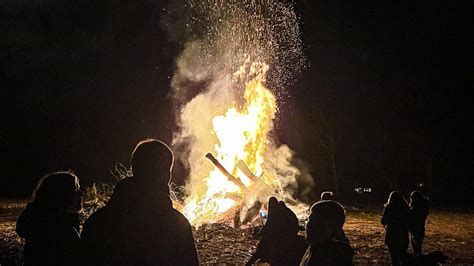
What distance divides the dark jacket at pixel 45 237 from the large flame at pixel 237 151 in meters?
9.94

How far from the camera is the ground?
909 cm

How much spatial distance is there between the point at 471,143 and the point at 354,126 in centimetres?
844

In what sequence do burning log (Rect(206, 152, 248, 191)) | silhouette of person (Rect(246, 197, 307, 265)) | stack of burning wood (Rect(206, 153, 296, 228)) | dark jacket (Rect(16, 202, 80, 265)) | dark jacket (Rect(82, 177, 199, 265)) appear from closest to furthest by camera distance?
dark jacket (Rect(82, 177, 199, 265)) → dark jacket (Rect(16, 202, 80, 265)) → silhouette of person (Rect(246, 197, 307, 265)) → stack of burning wood (Rect(206, 153, 296, 228)) → burning log (Rect(206, 152, 248, 191))

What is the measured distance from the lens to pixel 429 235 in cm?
1306

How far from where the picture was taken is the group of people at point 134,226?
257 cm

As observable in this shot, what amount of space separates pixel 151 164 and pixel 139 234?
44 cm

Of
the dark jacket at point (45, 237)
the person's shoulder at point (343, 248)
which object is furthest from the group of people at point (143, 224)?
the person's shoulder at point (343, 248)

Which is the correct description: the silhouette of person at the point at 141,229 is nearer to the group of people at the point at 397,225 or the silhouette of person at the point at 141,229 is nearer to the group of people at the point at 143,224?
the group of people at the point at 143,224

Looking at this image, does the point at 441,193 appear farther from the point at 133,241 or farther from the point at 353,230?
the point at 133,241

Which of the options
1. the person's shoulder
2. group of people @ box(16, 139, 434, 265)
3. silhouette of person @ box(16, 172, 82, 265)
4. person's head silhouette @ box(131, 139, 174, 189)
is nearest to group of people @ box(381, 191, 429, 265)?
group of people @ box(16, 139, 434, 265)

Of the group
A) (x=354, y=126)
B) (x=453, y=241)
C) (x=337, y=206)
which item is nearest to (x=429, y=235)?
(x=453, y=241)

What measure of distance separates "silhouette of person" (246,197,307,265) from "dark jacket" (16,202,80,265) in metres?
2.53

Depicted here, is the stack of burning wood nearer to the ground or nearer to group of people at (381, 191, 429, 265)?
the ground

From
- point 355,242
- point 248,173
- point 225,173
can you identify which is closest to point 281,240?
point 355,242
